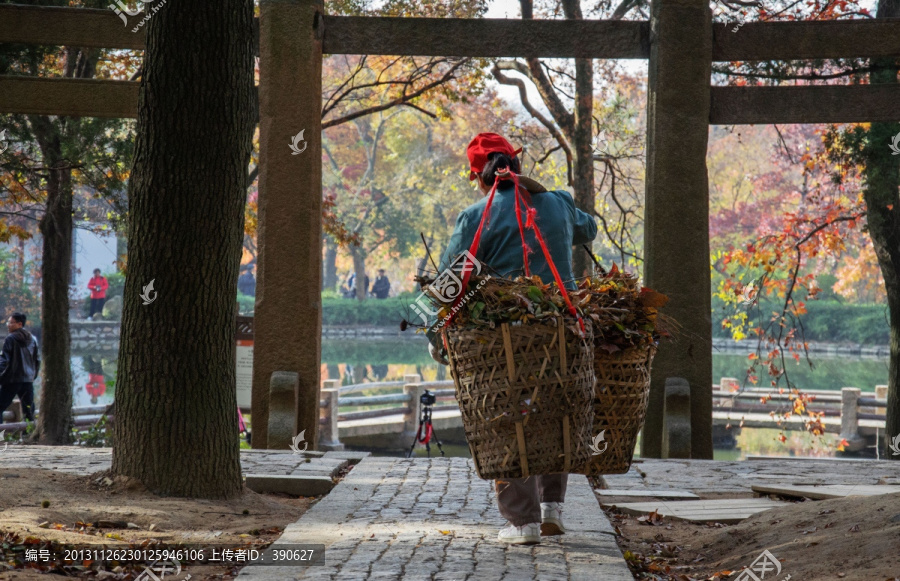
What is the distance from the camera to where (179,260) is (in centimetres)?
561

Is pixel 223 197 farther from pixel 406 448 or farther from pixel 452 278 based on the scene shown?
pixel 406 448

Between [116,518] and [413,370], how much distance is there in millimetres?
27751

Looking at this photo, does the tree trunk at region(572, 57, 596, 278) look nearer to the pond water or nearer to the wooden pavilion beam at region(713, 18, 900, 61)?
the wooden pavilion beam at region(713, 18, 900, 61)

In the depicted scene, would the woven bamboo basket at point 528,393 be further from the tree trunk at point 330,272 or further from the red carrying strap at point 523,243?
the tree trunk at point 330,272

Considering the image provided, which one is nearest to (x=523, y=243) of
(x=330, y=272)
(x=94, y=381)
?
(x=94, y=381)

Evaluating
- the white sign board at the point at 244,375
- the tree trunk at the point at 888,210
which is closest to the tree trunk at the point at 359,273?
the white sign board at the point at 244,375

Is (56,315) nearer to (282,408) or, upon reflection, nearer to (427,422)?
(427,422)

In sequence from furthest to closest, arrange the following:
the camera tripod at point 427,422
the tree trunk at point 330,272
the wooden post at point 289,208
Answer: the tree trunk at point 330,272
the camera tripod at point 427,422
the wooden post at point 289,208

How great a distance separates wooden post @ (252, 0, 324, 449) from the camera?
776cm

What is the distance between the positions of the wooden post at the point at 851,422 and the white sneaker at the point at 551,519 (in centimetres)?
1455

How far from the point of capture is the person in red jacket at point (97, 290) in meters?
29.4

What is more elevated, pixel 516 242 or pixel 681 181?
pixel 681 181

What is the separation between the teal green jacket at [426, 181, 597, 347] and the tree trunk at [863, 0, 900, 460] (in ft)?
23.1

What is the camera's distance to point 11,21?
7992 millimetres
